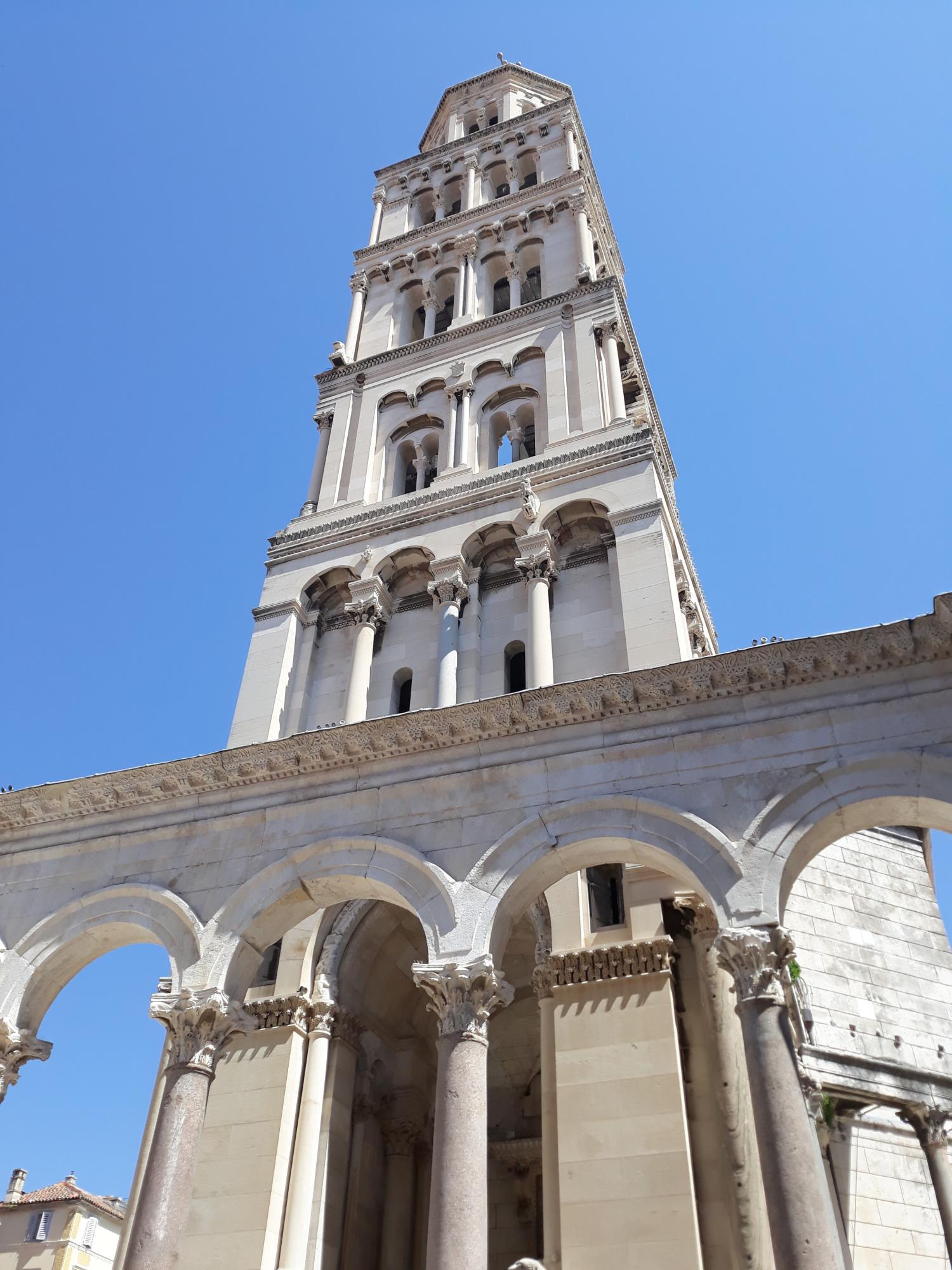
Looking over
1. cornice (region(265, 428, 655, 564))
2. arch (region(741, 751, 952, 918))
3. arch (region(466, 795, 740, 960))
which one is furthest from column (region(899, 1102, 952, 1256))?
cornice (region(265, 428, 655, 564))

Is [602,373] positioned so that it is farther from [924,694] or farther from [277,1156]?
[277,1156]

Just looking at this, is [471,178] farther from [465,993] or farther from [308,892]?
[465,993]

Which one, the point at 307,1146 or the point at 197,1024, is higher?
the point at 197,1024

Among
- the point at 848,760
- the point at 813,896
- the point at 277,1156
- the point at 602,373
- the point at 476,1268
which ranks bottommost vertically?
the point at 476,1268

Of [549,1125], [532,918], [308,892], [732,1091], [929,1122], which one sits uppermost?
[532,918]

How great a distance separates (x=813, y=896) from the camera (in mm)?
20125

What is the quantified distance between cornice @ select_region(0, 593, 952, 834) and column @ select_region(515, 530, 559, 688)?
219 inches

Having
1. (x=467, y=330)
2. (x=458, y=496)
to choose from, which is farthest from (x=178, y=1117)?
(x=467, y=330)

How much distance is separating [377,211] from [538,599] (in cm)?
2109

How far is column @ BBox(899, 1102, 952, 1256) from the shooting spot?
16641 millimetres

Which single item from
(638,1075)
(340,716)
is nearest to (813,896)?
(638,1075)

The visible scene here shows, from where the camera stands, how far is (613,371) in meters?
25.5

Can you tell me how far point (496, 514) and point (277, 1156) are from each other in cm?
1332

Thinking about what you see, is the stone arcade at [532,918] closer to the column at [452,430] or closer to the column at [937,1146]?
the column at [937,1146]
